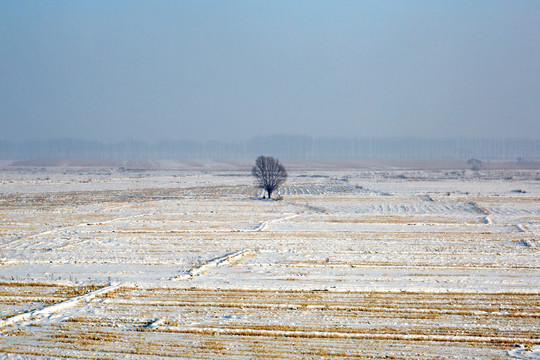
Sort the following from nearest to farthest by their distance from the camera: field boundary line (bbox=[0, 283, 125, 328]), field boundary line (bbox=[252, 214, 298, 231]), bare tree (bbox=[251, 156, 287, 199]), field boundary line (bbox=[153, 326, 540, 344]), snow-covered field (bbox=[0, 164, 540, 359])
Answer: snow-covered field (bbox=[0, 164, 540, 359]), field boundary line (bbox=[153, 326, 540, 344]), field boundary line (bbox=[0, 283, 125, 328]), field boundary line (bbox=[252, 214, 298, 231]), bare tree (bbox=[251, 156, 287, 199])

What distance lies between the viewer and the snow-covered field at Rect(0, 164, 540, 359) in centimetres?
1080

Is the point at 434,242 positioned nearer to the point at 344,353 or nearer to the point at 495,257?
the point at 495,257

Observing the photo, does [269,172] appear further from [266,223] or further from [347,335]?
[347,335]

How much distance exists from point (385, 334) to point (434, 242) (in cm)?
1465

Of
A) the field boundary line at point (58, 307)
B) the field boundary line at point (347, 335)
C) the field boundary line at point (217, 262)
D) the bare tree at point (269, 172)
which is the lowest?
the field boundary line at point (217, 262)

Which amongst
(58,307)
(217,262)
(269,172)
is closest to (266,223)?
→ (217,262)

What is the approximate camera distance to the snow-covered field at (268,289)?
10.8 meters

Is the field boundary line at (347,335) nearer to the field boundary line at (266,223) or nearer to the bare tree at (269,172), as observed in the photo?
the field boundary line at (266,223)

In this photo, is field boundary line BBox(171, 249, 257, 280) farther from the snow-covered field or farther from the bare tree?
the bare tree

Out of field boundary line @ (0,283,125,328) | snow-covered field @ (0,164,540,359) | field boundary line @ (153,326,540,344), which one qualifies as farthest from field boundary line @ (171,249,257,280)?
field boundary line @ (153,326,540,344)

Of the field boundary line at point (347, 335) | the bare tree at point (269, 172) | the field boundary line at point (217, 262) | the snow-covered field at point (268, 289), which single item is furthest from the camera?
the bare tree at point (269, 172)

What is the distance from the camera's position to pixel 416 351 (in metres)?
10.4

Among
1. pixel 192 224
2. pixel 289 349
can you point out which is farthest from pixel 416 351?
pixel 192 224

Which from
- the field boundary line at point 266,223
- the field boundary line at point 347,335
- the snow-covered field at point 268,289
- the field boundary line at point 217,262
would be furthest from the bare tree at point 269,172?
the field boundary line at point 347,335
